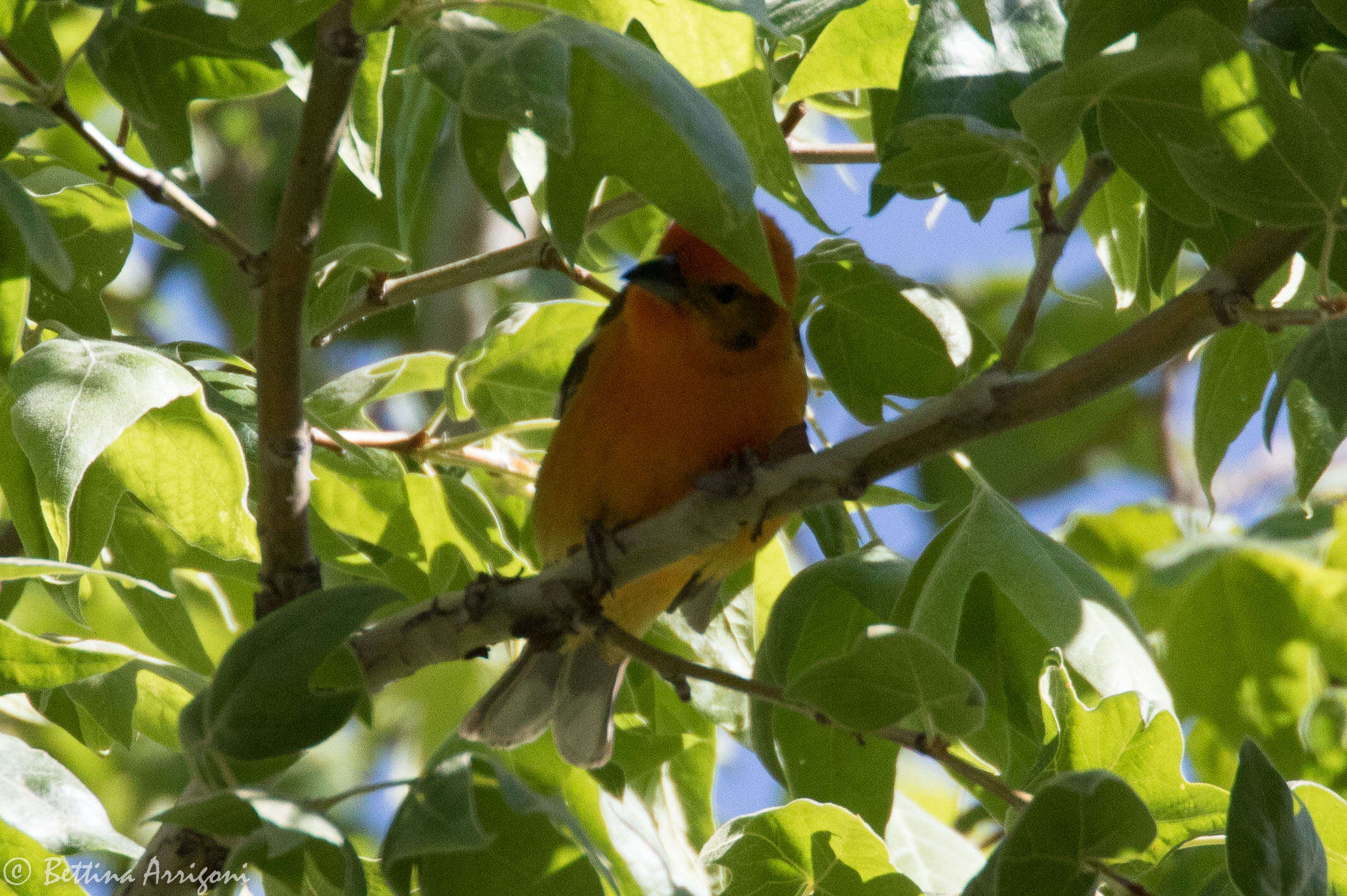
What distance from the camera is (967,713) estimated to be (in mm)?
1959

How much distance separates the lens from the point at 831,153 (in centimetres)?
316

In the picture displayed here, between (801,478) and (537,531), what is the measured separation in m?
1.24

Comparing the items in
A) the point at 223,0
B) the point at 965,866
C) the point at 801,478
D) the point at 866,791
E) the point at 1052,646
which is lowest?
the point at 965,866

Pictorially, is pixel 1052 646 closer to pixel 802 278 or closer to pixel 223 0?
pixel 802 278

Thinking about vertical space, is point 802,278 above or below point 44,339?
below

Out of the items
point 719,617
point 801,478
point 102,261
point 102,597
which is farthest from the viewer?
point 102,597

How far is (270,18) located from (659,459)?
71.3 inches

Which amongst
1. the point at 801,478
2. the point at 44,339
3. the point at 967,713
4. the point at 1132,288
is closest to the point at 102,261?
the point at 44,339

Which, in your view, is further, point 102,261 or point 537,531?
point 537,531

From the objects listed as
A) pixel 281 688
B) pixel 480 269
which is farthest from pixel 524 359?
pixel 281 688

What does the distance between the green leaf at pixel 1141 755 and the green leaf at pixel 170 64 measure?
1541mm

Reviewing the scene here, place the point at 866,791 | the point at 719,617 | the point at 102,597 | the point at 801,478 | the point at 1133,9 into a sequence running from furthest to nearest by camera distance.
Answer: the point at 102,597 → the point at 719,617 → the point at 866,791 → the point at 801,478 → the point at 1133,9

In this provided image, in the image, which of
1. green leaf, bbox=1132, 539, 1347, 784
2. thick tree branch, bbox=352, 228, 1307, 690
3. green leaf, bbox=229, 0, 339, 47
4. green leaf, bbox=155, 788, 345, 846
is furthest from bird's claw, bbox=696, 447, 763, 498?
green leaf, bbox=1132, 539, 1347, 784

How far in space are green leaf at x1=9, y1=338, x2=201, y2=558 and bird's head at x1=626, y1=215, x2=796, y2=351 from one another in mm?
1568
